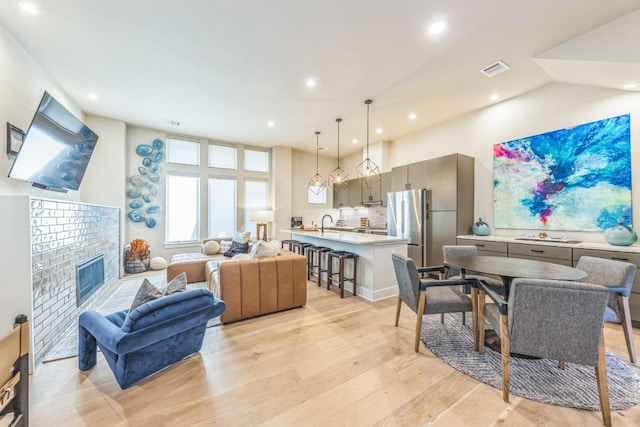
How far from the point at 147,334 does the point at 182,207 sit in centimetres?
498

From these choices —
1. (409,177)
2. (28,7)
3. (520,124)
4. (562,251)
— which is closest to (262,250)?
(28,7)

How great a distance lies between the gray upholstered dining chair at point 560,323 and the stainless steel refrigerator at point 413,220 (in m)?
3.25

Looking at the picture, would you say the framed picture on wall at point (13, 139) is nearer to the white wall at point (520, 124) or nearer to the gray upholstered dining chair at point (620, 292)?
the gray upholstered dining chair at point (620, 292)

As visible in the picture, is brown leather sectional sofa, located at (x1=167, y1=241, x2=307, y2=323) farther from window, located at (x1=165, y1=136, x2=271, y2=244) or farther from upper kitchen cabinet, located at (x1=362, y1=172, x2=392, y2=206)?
upper kitchen cabinet, located at (x1=362, y1=172, x2=392, y2=206)

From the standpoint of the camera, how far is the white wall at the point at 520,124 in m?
3.10

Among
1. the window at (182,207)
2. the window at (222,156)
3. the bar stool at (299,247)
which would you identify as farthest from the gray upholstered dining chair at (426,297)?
the window at (222,156)

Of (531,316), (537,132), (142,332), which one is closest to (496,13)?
(537,132)

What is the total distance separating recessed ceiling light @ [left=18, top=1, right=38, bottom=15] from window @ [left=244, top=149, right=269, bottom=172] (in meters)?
4.61

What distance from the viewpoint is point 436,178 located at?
4707mm

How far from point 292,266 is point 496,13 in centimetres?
333

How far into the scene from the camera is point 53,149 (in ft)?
9.45

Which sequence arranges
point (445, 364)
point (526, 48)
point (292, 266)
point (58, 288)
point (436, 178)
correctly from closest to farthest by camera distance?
point (445, 364), point (58, 288), point (526, 48), point (292, 266), point (436, 178)

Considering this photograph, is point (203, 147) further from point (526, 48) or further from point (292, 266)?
point (526, 48)

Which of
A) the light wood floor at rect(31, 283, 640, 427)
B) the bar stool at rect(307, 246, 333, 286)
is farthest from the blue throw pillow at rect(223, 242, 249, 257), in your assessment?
the light wood floor at rect(31, 283, 640, 427)
